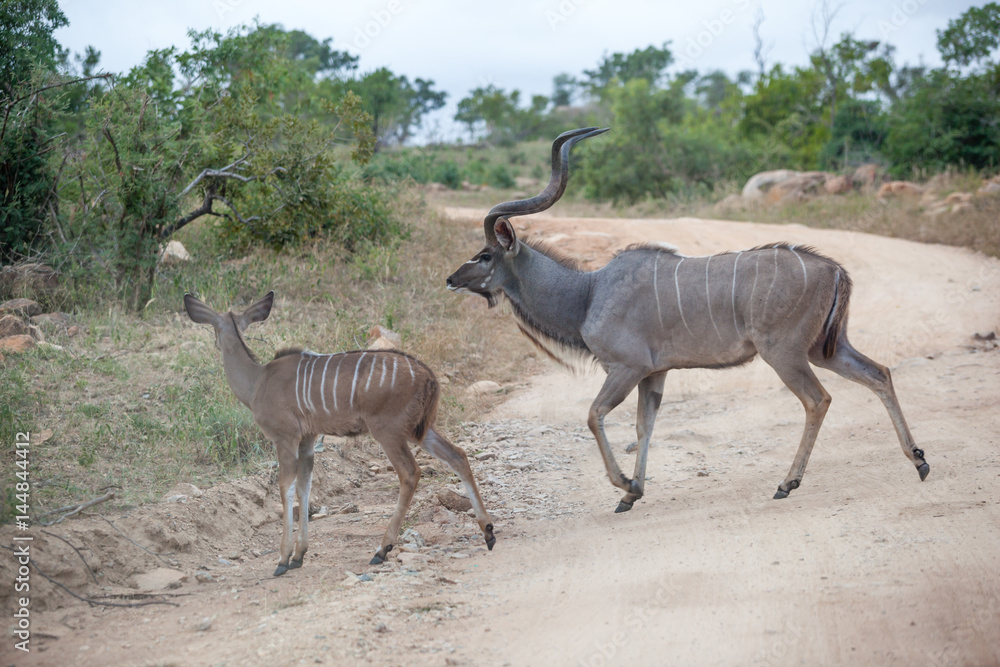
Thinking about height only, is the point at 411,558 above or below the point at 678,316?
below

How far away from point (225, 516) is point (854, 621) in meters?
3.63

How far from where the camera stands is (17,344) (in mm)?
6988

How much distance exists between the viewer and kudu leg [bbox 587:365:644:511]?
17.8ft

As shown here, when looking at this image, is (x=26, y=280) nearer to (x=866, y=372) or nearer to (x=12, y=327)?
(x=12, y=327)

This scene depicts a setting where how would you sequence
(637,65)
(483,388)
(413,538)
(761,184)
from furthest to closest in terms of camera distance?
(637,65) < (761,184) < (483,388) < (413,538)

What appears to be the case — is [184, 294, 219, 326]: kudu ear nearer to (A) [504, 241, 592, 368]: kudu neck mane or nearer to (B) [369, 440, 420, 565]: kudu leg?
(B) [369, 440, 420, 565]: kudu leg

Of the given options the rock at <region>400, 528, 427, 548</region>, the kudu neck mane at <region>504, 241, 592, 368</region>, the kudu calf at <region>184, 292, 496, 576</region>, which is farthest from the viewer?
the kudu neck mane at <region>504, 241, 592, 368</region>

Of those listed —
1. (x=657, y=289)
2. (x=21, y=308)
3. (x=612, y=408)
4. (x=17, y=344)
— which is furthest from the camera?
(x=21, y=308)

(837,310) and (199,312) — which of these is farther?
(837,310)

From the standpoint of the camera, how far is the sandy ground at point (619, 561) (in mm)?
3498

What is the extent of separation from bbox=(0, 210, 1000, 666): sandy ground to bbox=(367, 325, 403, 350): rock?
154 centimetres

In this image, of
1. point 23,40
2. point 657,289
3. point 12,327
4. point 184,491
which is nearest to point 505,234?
point 657,289

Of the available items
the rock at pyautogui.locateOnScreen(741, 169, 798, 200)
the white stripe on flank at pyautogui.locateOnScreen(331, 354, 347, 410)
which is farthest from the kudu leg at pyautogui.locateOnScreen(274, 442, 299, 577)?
the rock at pyautogui.locateOnScreen(741, 169, 798, 200)

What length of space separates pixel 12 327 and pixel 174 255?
9.32ft
